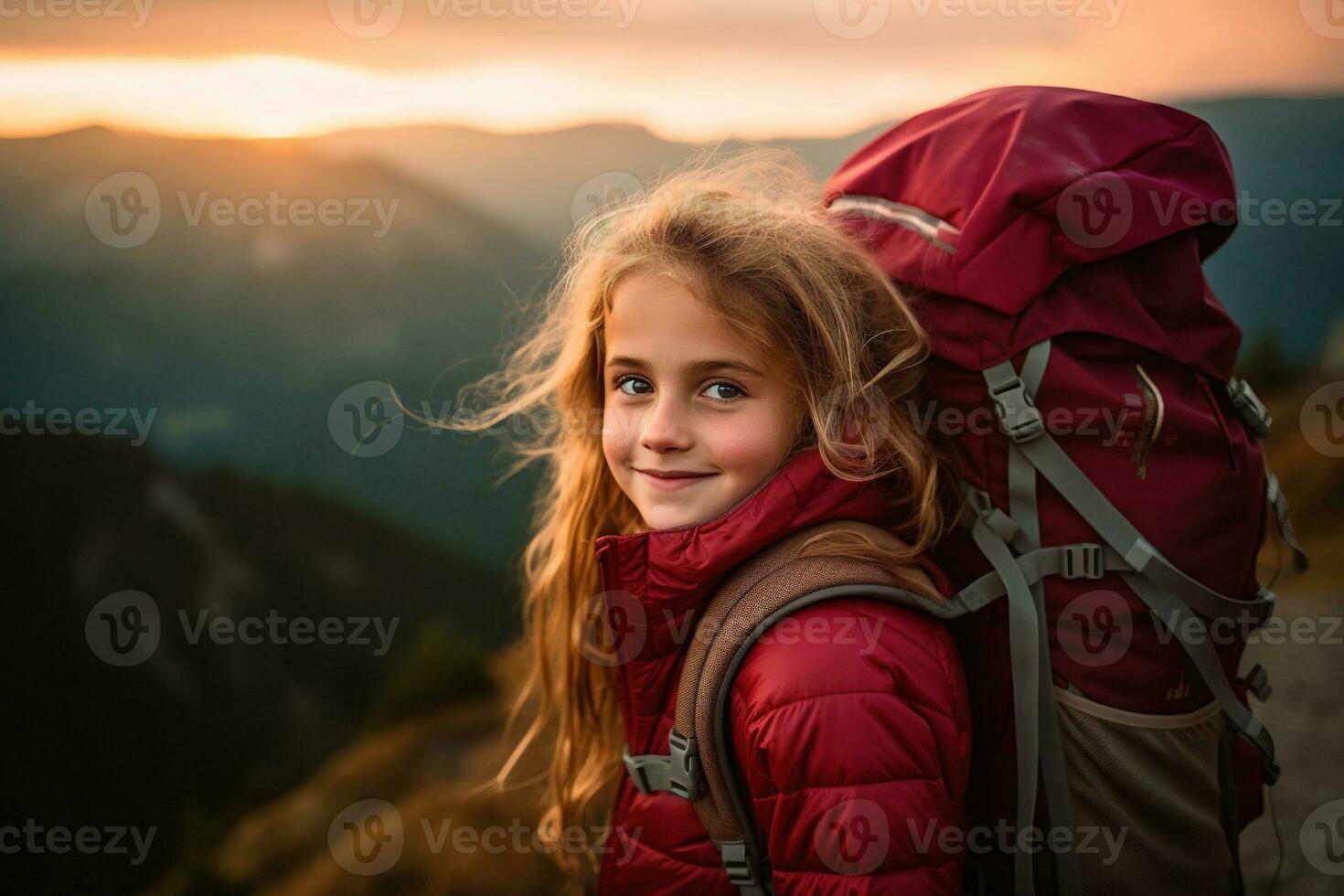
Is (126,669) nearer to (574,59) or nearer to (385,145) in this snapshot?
(385,145)

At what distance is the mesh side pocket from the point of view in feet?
4.36

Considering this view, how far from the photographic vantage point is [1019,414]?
1.29 m

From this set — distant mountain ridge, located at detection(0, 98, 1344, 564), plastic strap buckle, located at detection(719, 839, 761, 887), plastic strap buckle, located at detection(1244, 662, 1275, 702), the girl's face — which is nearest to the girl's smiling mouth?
the girl's face

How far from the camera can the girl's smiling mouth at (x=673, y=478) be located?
1.42m

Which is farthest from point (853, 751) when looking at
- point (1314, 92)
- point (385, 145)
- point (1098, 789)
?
point (1314, 92)

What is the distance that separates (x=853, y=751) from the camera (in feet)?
3.72

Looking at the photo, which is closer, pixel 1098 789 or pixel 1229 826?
pixel 1098 789

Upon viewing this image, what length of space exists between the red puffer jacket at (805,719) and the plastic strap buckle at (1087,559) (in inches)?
7.8

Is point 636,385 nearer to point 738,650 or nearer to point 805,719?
point 738,650

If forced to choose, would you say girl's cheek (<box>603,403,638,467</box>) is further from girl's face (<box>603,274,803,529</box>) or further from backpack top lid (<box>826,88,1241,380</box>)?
backpack top lid (<box>826,88,1241,380</box>)

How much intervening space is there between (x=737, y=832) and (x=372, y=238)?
70.0 inches

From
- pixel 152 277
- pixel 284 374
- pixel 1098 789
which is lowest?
pixel 1098 789

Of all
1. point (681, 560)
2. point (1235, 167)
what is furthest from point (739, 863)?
point (1235, 167)

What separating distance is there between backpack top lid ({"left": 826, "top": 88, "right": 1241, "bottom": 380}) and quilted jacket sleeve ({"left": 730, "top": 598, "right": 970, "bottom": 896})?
48cm
